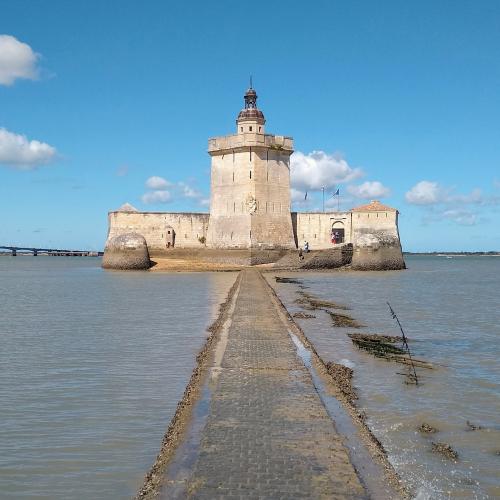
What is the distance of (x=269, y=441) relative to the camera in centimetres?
479

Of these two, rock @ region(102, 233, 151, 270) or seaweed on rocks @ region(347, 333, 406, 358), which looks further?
rock @ region(102, 233, 151, 270)

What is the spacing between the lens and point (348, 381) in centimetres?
754

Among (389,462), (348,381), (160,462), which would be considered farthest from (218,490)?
(348,381)

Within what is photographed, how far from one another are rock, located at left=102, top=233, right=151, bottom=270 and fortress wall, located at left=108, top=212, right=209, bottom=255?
2.92 metres

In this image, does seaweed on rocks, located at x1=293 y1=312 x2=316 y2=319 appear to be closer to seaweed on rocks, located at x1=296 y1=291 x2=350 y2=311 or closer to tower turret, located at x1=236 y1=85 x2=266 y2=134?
seaweed on rocks, located at x1=296 y1=291 x2=350 y2=311

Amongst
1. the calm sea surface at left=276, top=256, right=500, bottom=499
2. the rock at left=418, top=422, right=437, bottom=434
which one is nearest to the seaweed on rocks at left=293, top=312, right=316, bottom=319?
the calm sea surface at left=276, top=256, right=500, bottom=499

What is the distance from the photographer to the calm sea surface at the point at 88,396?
4547 millimetres

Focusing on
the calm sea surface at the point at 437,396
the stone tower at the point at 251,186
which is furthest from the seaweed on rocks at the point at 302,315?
the stone tower at the point at 251,186

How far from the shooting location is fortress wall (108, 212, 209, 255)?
42406 millimetres

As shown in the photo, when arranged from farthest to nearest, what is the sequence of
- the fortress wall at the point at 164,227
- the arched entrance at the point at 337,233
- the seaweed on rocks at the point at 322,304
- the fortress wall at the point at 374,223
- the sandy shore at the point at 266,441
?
the arched entrance at the point at 337,233 < the fortress wall at the point at 164,227 < the fortress wall at the point at 374,223 < the seaweed on rocks at the point at 322,304 < the sandy shore at the point at 266,441

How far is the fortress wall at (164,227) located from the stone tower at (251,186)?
232cm

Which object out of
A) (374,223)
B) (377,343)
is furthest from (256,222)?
(377,343)

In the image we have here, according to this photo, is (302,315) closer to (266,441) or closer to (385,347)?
(385,347)

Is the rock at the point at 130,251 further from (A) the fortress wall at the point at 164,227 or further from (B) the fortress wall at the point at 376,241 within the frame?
(B) the fortress wall at the point at 376,241
